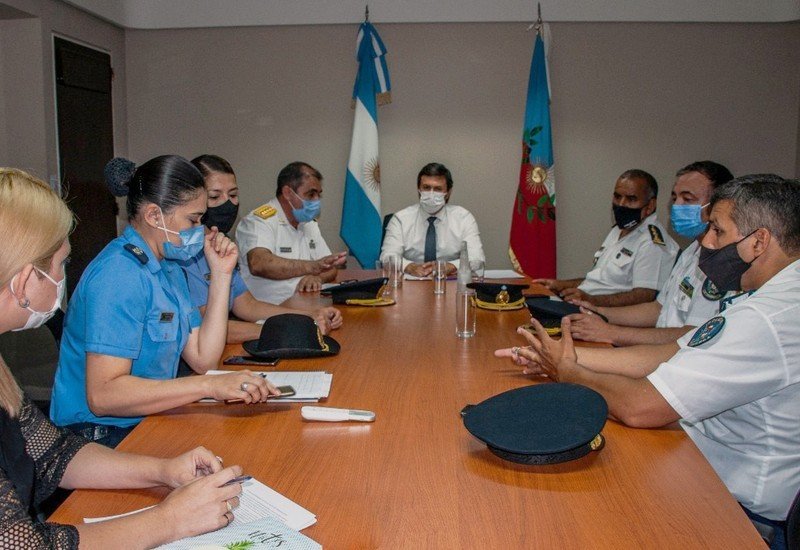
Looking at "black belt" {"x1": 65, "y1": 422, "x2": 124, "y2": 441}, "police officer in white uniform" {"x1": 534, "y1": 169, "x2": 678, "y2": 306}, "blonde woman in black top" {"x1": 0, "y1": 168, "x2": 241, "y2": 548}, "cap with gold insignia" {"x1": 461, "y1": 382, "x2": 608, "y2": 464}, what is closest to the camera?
"blonde woman in black top" {"x1": 0, "y1": 168, "x2": 241, "y2": 548}

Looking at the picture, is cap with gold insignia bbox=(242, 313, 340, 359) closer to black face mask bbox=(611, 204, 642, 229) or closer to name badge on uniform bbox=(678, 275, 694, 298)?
name badge on uniform bbox=(678, 275, 694, 298)

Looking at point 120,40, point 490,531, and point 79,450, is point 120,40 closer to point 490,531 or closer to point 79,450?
point 79,450

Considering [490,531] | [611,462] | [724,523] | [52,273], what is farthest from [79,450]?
[724,523]

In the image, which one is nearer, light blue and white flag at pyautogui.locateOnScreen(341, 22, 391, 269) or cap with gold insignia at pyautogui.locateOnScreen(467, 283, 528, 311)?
cap with gold insignia at pyautogui.locateOnScreen(467, 283, 528, 311)

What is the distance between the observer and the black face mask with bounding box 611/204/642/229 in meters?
4.12

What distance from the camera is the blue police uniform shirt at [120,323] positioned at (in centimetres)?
187

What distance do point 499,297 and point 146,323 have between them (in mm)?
1652

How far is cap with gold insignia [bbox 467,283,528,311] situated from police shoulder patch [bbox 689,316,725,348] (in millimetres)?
1408

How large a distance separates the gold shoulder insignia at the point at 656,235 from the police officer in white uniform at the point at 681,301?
1.92 feet

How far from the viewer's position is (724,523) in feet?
4.15

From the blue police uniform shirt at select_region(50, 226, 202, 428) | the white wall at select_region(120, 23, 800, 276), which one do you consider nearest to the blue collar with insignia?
the blue police uniform shirt at select_region(50, 226, 202, 428)

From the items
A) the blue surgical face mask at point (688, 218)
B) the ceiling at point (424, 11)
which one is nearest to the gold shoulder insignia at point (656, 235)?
the blue surgical face mask at point (688, 218)

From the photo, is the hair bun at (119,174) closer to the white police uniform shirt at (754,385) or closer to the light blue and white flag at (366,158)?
the white police uniform shirt at (754,385)

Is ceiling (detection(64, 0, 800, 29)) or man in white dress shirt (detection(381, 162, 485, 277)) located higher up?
ceiling (detection(64, 0, 800, 29))
